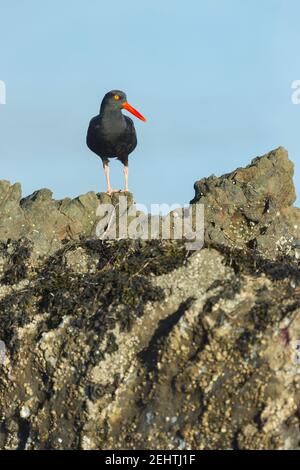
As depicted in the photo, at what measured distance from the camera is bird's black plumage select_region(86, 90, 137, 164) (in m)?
20.6

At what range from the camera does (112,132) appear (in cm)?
2064

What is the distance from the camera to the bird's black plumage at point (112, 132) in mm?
20641

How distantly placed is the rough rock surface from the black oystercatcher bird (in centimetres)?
630

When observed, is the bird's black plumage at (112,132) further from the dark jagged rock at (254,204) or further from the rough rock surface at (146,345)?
the rough rock surface at (146,345)

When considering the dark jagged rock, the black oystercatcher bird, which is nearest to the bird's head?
the black oystercatcher bird

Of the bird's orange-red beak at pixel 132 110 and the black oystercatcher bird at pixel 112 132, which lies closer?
the black oystercatcher bird at pixel 112 132

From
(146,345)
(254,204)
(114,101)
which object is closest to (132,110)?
(114,101)

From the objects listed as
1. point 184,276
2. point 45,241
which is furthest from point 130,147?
point 184,276

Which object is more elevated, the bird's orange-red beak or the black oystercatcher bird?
the bird's orange-red beak

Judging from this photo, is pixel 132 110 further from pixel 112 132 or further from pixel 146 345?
pixel 146 345

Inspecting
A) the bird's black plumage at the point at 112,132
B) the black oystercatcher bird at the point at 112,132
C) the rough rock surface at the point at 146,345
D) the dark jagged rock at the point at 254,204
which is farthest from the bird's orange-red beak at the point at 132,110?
the rough rock surface at the point at 146,345

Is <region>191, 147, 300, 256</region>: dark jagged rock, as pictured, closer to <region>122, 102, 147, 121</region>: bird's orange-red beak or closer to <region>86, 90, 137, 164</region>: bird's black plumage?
<region>86, 90, 137, 164</region>: bird's black plumage

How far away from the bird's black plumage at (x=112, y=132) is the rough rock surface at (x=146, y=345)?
20.7ft
